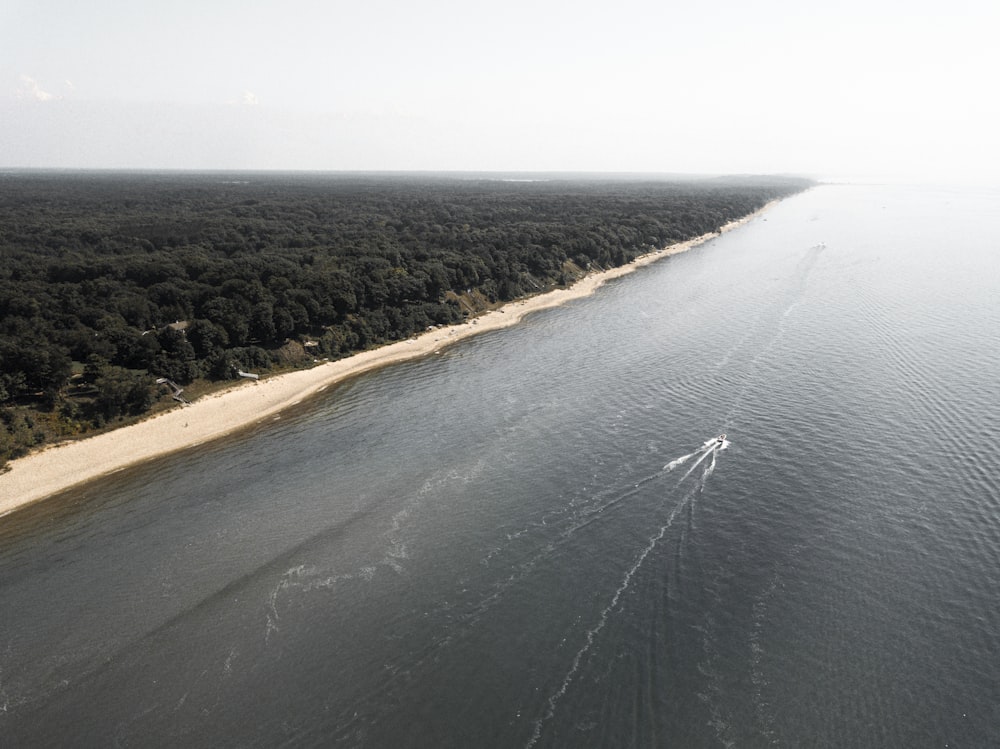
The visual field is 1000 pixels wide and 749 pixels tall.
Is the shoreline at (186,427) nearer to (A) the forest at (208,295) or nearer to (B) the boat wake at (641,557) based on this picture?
(A) the forest at (208,295)

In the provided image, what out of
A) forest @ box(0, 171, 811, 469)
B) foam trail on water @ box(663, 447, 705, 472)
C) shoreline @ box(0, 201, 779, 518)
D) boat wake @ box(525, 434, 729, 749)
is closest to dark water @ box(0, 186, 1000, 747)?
boat wake @ box(525, 434, 729, 749)

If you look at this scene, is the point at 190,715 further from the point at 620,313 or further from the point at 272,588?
the point at 620,313

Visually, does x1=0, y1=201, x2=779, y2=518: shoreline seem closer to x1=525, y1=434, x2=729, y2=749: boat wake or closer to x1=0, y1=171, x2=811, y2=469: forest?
x1=0, y1=171, x2=811, y2=469: forest

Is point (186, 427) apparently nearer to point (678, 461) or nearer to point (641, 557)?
point (641, 557)

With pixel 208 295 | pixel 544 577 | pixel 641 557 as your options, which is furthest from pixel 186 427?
pixel 641 557

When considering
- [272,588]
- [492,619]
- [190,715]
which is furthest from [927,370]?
[190,715]
